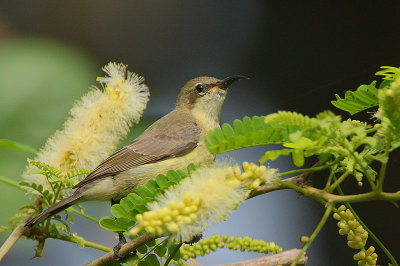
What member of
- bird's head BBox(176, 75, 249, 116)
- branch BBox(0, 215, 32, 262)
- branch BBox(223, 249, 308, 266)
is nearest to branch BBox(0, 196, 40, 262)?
branch BBox(0, 215, 32, 262)

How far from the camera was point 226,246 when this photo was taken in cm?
190

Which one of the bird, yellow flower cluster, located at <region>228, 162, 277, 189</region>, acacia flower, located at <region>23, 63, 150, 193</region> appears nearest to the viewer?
yellow flower cluster, located at <region>228, 162, 277, 189</region>

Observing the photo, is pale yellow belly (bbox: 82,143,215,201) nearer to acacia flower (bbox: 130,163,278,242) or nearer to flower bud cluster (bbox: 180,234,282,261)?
flower bud cluster (bbox: 180,234,282,261)

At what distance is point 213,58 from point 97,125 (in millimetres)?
3411

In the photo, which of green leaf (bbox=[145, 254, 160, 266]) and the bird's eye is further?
the bird's eye

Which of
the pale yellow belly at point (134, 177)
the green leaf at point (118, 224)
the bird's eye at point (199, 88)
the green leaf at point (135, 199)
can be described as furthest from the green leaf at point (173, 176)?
the bird's eye at point (199, 88)

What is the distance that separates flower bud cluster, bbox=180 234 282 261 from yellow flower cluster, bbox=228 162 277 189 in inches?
24.2

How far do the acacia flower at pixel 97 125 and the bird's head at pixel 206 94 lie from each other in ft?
3.40

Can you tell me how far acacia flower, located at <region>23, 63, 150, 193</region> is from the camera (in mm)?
2287

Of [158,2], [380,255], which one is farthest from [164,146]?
[158,2]

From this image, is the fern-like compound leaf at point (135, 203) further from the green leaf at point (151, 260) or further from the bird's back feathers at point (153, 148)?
the bird's back feathers at point (153, 148)

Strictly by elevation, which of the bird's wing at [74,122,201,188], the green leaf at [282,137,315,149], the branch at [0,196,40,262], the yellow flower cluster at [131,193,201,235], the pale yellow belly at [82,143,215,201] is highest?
the bird's wing at [74,122,201,188]

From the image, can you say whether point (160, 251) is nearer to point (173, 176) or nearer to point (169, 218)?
point (173, 176)

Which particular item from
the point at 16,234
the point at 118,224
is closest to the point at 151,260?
the point at 118,224
